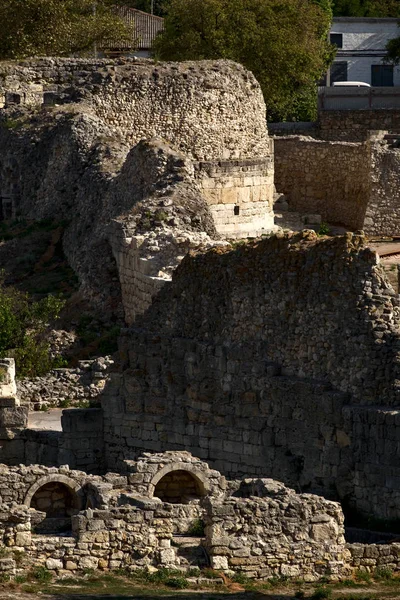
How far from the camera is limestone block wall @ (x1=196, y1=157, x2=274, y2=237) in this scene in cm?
4434

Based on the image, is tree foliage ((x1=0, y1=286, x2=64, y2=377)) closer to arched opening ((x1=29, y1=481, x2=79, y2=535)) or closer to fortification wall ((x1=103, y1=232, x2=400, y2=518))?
fortification wall ((x1=103, y1=232, x2=400, y2=518))

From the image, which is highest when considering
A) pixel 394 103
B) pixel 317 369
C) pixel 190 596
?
pixel 394 103

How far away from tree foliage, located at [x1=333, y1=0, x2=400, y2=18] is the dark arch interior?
5320 cm

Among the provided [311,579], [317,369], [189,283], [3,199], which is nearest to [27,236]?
[3,199]

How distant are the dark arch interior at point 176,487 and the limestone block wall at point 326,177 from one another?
23.3m

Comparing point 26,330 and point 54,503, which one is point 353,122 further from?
point 54,503

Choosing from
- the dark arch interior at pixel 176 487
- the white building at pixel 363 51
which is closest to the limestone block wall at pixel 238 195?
the dark arch interior at pixel 176 487

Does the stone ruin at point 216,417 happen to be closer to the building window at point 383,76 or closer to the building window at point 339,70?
the building window at point 383,76

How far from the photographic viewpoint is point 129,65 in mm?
51188

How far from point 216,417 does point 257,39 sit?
32.7 meters

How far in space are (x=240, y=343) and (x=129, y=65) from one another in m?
22.0

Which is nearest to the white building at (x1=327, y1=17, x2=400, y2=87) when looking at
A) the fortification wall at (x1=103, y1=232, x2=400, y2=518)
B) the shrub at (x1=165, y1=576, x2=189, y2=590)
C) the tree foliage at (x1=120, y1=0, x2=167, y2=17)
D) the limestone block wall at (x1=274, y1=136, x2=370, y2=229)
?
the tree foliage at (x1=120, y1=0, x2=167, y2=17)

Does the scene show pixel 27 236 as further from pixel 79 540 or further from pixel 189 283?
pixel 79 540

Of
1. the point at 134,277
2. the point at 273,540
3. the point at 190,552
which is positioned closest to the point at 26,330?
the point at 134,277
